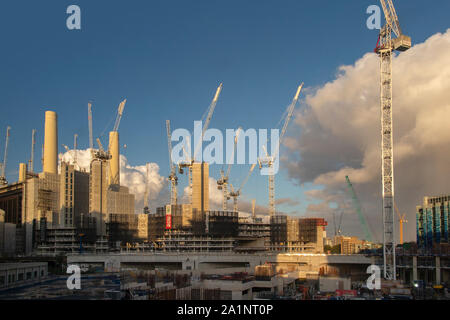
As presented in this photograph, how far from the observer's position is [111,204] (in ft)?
557

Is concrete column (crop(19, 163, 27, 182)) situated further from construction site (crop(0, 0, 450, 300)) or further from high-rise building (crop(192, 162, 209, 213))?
high-rise building (crop(192, 162, 209, 213))

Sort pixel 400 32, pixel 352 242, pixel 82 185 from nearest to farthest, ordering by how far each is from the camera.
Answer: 1. pixel 400 32
2. pixel 82 185
3. pixel 352 242

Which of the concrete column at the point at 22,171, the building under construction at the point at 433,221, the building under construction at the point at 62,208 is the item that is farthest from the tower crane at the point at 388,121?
the concrete column at the point at 22,171

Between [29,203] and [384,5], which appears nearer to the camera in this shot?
[384,5]

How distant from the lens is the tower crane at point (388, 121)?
60.9 meters

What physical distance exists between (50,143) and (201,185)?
4903 centimetres

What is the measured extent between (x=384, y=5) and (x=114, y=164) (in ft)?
408

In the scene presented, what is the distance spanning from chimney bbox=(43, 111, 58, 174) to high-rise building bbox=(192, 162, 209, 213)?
44.1 meters

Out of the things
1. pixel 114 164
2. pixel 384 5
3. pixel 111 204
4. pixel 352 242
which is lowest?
pixel 352 242

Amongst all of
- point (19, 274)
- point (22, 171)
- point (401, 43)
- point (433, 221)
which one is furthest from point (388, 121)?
point (22, 171)

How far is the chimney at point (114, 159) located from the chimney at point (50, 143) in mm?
21987

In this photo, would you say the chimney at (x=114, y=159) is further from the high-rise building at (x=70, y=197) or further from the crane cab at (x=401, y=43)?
the crane cab at (x=401, y=43)
